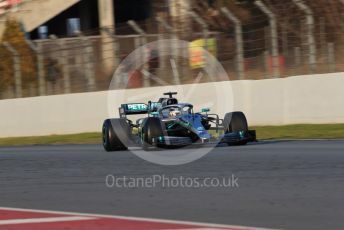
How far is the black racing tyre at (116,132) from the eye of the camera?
1380cm

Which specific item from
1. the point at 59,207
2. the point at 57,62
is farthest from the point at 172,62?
the point at 59,207

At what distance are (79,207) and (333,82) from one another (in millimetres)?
11137

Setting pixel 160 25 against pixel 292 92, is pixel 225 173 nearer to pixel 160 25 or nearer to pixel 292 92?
pixel 292 92

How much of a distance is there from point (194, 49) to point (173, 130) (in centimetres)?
823

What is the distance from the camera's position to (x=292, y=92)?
18.2m

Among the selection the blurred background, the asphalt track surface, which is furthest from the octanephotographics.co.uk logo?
the blurred background

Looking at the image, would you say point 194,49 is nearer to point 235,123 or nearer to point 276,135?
point 276,135

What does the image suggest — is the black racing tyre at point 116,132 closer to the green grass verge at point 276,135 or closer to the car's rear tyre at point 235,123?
the car's rear tyre at point 235,123

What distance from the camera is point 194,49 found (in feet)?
69.7

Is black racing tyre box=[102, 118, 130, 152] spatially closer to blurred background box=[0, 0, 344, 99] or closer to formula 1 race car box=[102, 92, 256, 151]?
formula 1 race car box=[102, 92, 256, 151]

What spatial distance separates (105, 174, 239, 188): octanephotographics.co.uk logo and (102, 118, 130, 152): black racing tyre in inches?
155

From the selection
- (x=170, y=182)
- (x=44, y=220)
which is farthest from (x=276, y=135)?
(x=44, y=220)

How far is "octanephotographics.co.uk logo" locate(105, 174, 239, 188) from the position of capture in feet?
29.0

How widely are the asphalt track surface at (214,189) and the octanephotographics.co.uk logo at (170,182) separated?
0.14m
